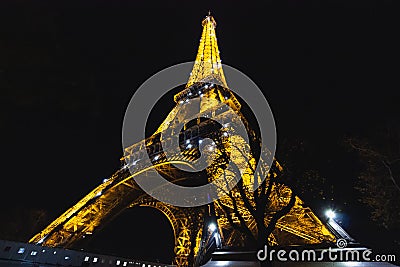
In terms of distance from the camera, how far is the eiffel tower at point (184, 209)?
19.4 meters

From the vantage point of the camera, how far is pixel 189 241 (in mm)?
29703

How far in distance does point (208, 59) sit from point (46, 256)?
2926 centimetres

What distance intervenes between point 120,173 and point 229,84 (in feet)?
49.8

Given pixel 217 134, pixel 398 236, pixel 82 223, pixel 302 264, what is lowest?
pixel 302 264

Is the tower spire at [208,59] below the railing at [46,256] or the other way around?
the other way around

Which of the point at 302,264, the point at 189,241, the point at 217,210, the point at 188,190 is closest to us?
the point at 302,264

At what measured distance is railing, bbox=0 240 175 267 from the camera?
12.5 m

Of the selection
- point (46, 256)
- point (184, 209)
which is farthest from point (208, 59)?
point (46, 256)

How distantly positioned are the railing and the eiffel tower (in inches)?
205

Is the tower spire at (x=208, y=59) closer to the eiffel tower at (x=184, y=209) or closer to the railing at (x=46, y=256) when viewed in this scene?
the eiffel tower at (x=184, y=209)

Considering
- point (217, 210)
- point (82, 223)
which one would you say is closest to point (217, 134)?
point (217, 210)

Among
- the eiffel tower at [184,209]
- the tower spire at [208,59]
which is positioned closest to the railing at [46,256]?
the eiffel tower at [184,209]

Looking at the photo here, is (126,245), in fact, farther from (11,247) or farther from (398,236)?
(398,236)

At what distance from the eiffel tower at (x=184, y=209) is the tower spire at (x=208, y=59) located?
129 millimetres
